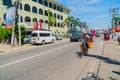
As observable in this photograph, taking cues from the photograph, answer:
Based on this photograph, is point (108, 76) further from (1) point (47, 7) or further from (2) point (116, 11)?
(2) point (116, 11)

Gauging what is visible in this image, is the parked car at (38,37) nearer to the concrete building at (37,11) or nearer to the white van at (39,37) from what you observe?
the white van at (39,37)

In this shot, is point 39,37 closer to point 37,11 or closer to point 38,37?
point 38,37

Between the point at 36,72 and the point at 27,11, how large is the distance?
4006 centimetres

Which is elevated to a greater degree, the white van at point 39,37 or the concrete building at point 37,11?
the concrete building at point 37,11

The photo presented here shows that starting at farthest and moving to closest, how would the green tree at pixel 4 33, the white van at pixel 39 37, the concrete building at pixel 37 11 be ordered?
the concrete building at pixel 37 11 → the green tree at pixel 4 33 → the white van at pixel 39 37

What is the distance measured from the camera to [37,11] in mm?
52688

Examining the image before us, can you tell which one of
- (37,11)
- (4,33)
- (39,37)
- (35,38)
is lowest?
(35,38)

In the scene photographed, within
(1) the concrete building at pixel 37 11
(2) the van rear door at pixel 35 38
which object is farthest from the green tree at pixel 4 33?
(1) the concrete building at pixel 37 11

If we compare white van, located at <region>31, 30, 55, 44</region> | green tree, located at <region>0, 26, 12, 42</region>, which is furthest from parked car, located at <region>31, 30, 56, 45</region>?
green tree, located at <region>0, 26, 12, 42</region>

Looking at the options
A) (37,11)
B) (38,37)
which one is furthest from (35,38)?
(37,11)

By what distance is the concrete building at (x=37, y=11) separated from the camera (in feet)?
131

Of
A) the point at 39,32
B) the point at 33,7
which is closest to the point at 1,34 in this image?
the point at 39,32

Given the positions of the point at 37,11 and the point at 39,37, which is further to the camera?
the point at 37,11

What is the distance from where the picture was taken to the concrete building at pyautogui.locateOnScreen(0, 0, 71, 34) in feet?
131
